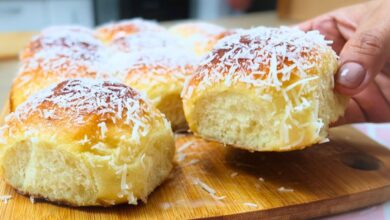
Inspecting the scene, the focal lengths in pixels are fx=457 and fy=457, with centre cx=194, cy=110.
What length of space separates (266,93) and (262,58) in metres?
0.09

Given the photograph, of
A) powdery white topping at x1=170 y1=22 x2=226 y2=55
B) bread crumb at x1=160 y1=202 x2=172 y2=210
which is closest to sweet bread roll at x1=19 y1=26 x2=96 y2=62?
powdery white topping at x1=170 y1=22 x2=226 y2=55

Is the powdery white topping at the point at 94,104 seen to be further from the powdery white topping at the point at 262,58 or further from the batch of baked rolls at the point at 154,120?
the powdery white topping at the point at 262,58

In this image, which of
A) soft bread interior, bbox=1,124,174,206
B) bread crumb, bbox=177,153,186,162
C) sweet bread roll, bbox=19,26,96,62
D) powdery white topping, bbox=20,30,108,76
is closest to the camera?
soft bread interior, bbox=1,124,174,206

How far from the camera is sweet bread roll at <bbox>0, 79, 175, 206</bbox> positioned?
87cm

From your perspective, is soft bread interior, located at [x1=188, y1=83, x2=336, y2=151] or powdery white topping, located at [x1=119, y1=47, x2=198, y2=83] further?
powdery white topping, located at [x1=119, y1=47, x2=198, y2=83]

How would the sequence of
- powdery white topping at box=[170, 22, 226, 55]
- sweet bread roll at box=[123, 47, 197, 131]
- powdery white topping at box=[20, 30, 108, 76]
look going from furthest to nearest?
powdery white topping at box=[170, 22, 226, 55] → powdery white topping at box=[20, 30, 108, 76] → sweet bread roll at box=[123, 47, 197, 131]

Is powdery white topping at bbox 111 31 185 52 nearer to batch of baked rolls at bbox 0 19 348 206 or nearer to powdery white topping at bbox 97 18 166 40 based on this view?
powdery white topping at bbox 97 18 166 40

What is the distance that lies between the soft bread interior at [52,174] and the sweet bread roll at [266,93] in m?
0.28

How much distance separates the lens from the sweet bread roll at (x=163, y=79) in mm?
1255

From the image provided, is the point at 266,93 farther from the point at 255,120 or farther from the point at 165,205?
the point at 165,205

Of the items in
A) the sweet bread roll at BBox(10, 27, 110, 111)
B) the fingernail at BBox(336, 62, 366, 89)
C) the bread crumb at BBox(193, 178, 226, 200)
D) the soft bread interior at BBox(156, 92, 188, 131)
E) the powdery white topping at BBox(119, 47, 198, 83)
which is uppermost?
the fingernail at BBox(336, 62, 366, 89)

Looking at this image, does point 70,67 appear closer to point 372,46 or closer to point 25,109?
point 25,109

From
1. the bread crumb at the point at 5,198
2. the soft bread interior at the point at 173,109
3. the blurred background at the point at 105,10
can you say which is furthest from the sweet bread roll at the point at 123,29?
the blurred background at the point at 105,10

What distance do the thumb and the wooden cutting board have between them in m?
0.20
